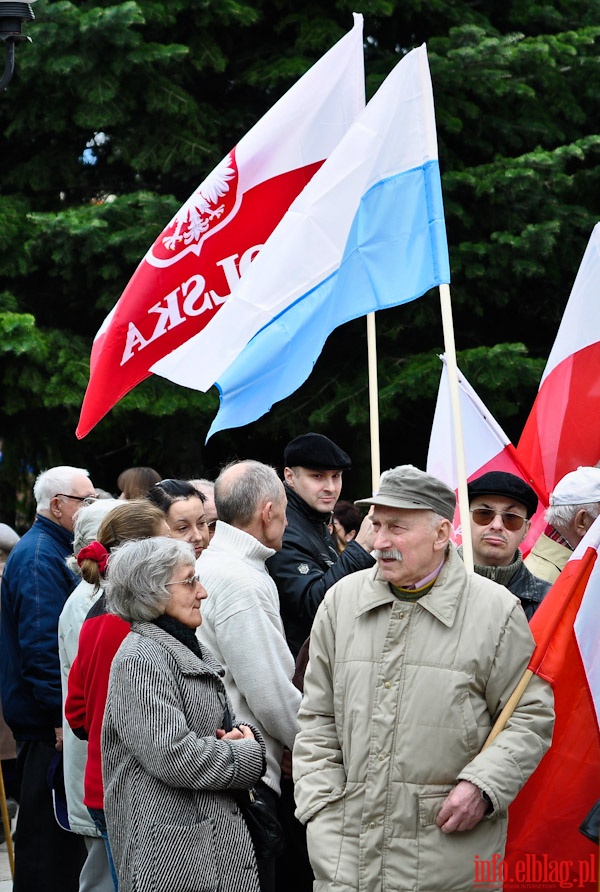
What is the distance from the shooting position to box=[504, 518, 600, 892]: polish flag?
4555 mm

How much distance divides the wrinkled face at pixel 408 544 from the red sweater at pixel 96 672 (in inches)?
45.1

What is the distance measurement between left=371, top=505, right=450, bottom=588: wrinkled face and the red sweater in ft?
3.76

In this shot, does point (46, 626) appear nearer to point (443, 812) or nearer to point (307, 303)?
point (307, 303)

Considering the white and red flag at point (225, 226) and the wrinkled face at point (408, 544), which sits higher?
the white and red flag at point (225, 226)

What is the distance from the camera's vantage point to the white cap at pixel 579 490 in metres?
5.82

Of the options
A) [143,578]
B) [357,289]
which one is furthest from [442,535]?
[357,289]

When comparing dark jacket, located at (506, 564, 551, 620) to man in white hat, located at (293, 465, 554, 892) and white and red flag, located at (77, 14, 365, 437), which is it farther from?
white and red flag, located at (77, 14, 365, 437)

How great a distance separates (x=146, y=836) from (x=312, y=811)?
0.56 meters

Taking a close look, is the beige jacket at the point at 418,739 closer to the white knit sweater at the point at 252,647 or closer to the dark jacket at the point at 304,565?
the white knit sweater at the point at 252,647

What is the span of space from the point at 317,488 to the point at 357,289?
976mm

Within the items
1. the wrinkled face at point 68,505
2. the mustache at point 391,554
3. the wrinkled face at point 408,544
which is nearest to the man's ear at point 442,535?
the wrinkled face at point 408,544

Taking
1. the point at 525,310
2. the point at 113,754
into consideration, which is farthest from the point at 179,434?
the point at 113,754

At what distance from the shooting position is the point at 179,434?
1119cm

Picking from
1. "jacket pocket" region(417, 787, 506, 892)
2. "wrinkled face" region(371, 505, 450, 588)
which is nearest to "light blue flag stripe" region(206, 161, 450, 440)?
"wrinkled face" region(371, 505, 450, 588)
